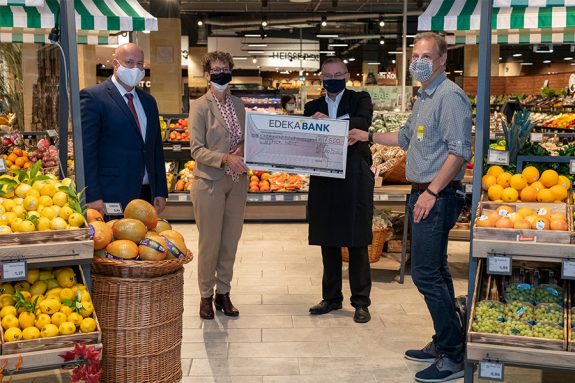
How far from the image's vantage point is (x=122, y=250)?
3.29 metres

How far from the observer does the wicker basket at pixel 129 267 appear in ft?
10.6

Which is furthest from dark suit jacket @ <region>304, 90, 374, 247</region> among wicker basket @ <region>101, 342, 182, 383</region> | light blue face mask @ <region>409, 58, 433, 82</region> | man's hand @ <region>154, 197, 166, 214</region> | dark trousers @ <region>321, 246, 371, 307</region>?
wicker basket @ <region>101, 342, 182, 383</region>

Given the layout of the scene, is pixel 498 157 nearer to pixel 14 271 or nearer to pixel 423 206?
pixel 423 206

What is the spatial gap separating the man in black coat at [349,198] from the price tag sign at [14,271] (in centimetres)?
249

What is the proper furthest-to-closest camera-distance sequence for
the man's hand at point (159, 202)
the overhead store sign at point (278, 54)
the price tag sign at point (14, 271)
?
the overhead store sign at point (278, 54) < the man's hand at point (159, 202) < the price tag sign at point (14, 271)

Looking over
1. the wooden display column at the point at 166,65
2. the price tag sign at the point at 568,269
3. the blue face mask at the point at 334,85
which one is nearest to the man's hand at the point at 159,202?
the blue face mask at the point at 334,85

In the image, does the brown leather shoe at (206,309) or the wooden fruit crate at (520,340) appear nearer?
the wooden fruit crate at (520,340)

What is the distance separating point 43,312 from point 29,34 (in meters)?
4.51

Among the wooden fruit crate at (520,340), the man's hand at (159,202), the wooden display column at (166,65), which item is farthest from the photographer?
the wooden display column at (166,65)

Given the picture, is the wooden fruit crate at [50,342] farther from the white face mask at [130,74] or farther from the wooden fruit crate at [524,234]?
the wooden fruit crate at [524,234]

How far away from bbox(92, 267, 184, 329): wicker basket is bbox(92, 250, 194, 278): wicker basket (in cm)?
2

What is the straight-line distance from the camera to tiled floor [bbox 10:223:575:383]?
13.5ft

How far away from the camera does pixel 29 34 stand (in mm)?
6805

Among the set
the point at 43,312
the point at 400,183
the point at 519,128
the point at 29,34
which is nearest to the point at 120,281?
the point at 43,312
